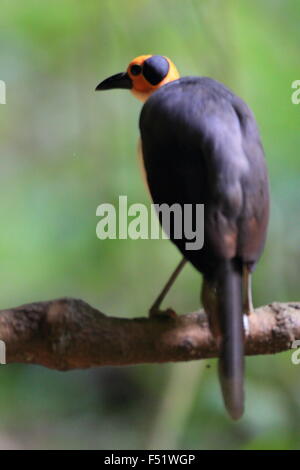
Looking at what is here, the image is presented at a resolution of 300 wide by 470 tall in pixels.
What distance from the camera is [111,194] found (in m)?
1.77

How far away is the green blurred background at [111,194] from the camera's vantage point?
1.70 metres

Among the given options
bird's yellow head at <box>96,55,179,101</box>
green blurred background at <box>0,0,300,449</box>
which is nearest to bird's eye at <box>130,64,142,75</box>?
bird's yellow head at <box>96,55,179,101</box>

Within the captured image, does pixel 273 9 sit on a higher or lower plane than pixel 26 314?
higher

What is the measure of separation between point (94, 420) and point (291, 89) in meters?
0.85

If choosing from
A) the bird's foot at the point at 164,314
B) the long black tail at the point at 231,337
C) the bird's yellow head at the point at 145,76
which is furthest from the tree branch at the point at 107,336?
the bird's yellow head at the point at 145,76

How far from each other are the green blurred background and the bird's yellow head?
0.97ft

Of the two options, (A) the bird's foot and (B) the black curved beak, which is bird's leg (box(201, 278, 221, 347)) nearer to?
(A) the bird's foot

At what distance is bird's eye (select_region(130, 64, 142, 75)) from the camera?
4.49 ft

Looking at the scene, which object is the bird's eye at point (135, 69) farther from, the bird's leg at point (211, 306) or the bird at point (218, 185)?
the bird's leg at point (211, 306)

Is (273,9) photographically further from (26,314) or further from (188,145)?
(26,314)

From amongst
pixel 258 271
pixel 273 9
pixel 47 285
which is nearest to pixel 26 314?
pixel 47 285

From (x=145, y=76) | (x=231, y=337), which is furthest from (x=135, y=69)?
(x=231, y=337)
